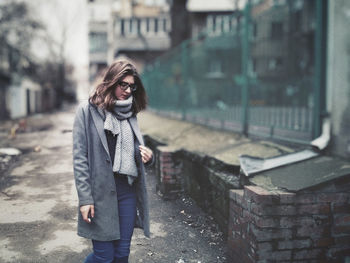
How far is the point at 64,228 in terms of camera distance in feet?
12.6

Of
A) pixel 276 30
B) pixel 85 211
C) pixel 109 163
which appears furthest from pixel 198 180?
pixel 276 30

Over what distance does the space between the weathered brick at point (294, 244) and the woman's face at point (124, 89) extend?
1725 millimetres

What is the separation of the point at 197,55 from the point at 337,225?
5929mm

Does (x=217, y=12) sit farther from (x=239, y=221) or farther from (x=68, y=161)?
(x=239, y=221)

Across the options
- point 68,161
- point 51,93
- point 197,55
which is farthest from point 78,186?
point 51,93

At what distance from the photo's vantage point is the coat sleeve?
229 centimetres

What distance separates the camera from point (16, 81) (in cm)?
2420

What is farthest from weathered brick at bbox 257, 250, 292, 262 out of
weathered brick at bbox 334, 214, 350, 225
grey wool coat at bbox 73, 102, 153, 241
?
grey wool coat at bbox 73, 102, 153, 241

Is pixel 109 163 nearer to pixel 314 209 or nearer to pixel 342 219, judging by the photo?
pixel 314 209

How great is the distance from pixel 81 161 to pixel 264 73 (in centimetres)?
400

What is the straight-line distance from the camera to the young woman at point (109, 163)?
2.35m

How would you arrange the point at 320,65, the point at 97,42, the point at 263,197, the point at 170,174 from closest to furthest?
the point at 263,197 → the point at 320,65 → the point at 170,174 → the point at 97,42

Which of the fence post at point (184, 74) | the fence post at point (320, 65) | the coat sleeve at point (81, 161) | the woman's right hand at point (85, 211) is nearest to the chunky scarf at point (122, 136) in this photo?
the coat sleeve at point (81, 161)

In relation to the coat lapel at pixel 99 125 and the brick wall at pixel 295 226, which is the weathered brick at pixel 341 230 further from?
the coat lapel at pixel 99 125
